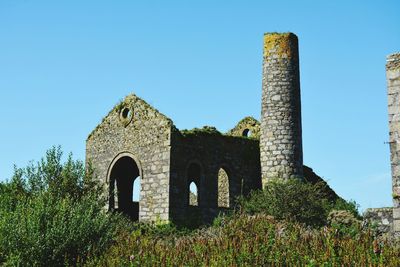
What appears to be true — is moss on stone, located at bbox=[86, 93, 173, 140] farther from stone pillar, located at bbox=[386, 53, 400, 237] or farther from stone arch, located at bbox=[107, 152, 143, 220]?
stone pillar, located at bbox=[386, 53, 400, 237]

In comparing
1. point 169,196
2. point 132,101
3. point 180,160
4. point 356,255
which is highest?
point 132,101

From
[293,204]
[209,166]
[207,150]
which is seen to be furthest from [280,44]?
[293,204]

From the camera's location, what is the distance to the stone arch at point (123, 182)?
25.9 metres

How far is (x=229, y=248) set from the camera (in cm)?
1187

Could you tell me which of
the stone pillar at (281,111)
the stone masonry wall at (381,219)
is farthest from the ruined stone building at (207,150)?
the stone masonry wall at (381,219)

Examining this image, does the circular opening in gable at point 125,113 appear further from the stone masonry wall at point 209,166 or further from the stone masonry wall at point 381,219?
the stone masonry wall at point 381,219

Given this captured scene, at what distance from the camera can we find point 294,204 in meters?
20.5

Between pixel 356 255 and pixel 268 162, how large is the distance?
1301cm

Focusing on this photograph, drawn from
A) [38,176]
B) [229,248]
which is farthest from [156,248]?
[38,176]

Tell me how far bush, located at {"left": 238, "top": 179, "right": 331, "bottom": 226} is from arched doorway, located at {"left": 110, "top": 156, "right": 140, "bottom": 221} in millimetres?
7107

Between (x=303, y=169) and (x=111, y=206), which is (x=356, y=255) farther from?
(x=111, y=206)

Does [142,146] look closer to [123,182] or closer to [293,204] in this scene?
[123,182]

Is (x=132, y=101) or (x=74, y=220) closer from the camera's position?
(x=74, y=220)

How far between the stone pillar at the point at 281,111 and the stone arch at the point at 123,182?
603cm
